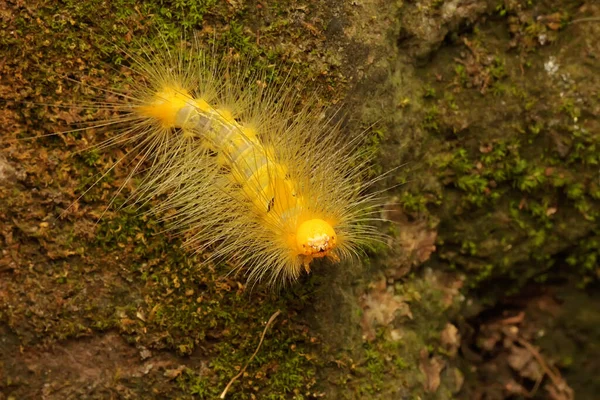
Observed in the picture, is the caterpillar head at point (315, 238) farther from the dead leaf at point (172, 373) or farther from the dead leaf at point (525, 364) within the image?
the dead leaf at point (525, 364)

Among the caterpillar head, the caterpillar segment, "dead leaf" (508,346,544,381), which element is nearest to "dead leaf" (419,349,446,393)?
"dead leaf" (508,346,544,381)

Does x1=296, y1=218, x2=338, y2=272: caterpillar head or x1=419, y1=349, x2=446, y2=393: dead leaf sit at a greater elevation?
Answer: x1=296, y1=218, x2=338, y2=272: caterpillar head

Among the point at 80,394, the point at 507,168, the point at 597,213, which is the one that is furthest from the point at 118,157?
the point at 597,213

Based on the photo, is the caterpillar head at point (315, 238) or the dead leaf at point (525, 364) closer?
the caterpillar head at point (315, 238)

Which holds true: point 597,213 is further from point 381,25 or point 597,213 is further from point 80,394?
point 80,394

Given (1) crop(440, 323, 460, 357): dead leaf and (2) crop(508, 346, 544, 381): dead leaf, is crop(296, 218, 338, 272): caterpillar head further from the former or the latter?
(2) crop(508, 346, 544, 381): dead leaf

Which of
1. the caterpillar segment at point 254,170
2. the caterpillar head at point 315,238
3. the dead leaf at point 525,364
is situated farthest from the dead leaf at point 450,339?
the caterpillar head at point 315,238

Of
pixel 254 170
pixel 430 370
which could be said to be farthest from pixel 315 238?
pixel 430 370

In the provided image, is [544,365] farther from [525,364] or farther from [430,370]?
[430,370]
